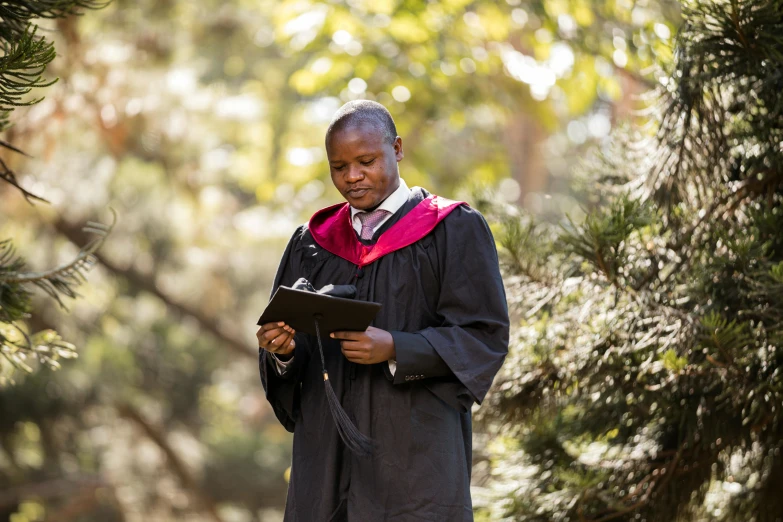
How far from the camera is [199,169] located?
9461 mm

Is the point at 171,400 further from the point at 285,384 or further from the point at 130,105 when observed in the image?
the point at 285,384

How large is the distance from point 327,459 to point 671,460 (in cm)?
172

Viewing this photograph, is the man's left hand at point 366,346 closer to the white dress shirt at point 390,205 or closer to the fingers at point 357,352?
the fingers at point 357,352

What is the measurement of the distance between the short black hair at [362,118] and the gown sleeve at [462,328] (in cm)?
32

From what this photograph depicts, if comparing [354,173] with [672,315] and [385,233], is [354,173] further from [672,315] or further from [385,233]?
[672,315]

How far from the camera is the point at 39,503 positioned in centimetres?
1048

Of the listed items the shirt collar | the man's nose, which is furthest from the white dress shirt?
the man's nose

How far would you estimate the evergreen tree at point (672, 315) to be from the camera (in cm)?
312

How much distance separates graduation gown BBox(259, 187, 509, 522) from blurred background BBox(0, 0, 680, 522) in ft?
5.65

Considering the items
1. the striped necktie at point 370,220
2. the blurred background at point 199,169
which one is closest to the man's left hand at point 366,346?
the striped necktie at point 370,220

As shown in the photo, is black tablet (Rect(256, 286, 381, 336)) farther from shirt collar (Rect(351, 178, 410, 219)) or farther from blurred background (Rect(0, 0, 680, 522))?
blurred background (Rect(0, 0, 680, 522))

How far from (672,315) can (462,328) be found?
1110mm

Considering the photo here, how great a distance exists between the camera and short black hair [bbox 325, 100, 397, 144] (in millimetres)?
2562

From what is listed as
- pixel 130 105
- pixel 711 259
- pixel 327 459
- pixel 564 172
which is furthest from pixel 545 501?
pixel 564 172
